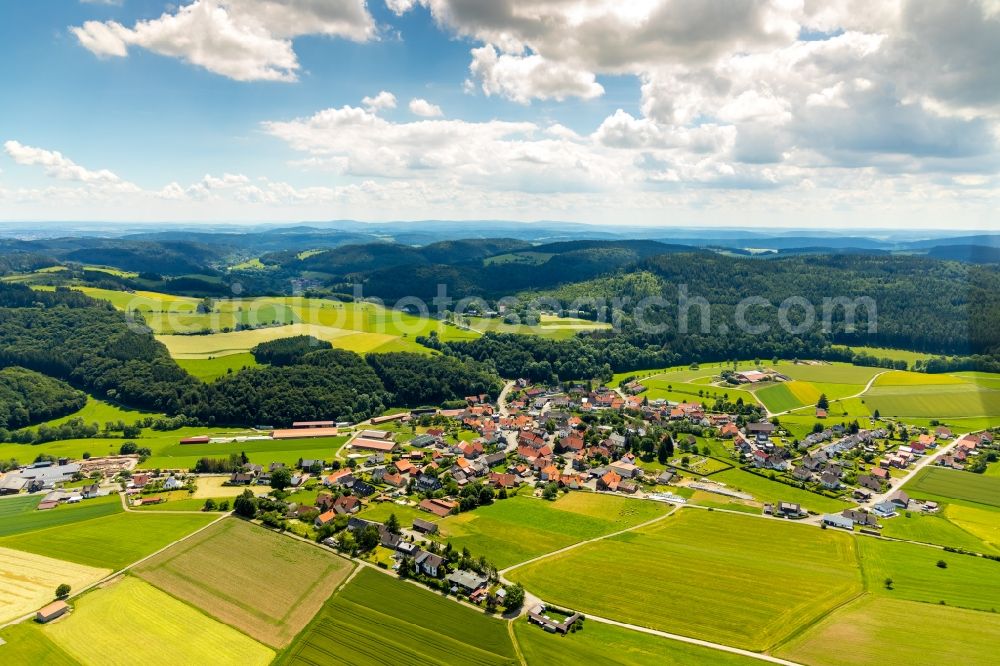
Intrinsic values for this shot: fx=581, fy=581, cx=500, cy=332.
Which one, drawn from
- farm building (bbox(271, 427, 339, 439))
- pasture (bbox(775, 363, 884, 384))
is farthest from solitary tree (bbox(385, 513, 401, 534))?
pasture (bbox(775, 363, 884, 384))

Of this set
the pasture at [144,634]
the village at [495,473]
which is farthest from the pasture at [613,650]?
the pasture at [144,634]

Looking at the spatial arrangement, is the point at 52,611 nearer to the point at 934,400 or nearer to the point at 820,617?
the point at 820,617

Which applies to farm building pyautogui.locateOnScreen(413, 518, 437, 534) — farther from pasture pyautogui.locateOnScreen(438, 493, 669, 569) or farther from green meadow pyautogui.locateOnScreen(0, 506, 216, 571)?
green meadow pyautogui.locateOnScreen(0, 506, 216, 571)

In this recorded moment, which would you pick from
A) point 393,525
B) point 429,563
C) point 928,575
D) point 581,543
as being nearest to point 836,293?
point 928,575

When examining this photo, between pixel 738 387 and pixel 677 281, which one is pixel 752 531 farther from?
pixel 677 281

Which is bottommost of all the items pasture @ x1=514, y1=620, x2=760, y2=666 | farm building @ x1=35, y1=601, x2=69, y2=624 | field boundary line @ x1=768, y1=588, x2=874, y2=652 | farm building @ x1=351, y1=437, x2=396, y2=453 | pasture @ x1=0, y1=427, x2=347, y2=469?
pasture @ x1=0, y1=427, x2=347, y2=469
